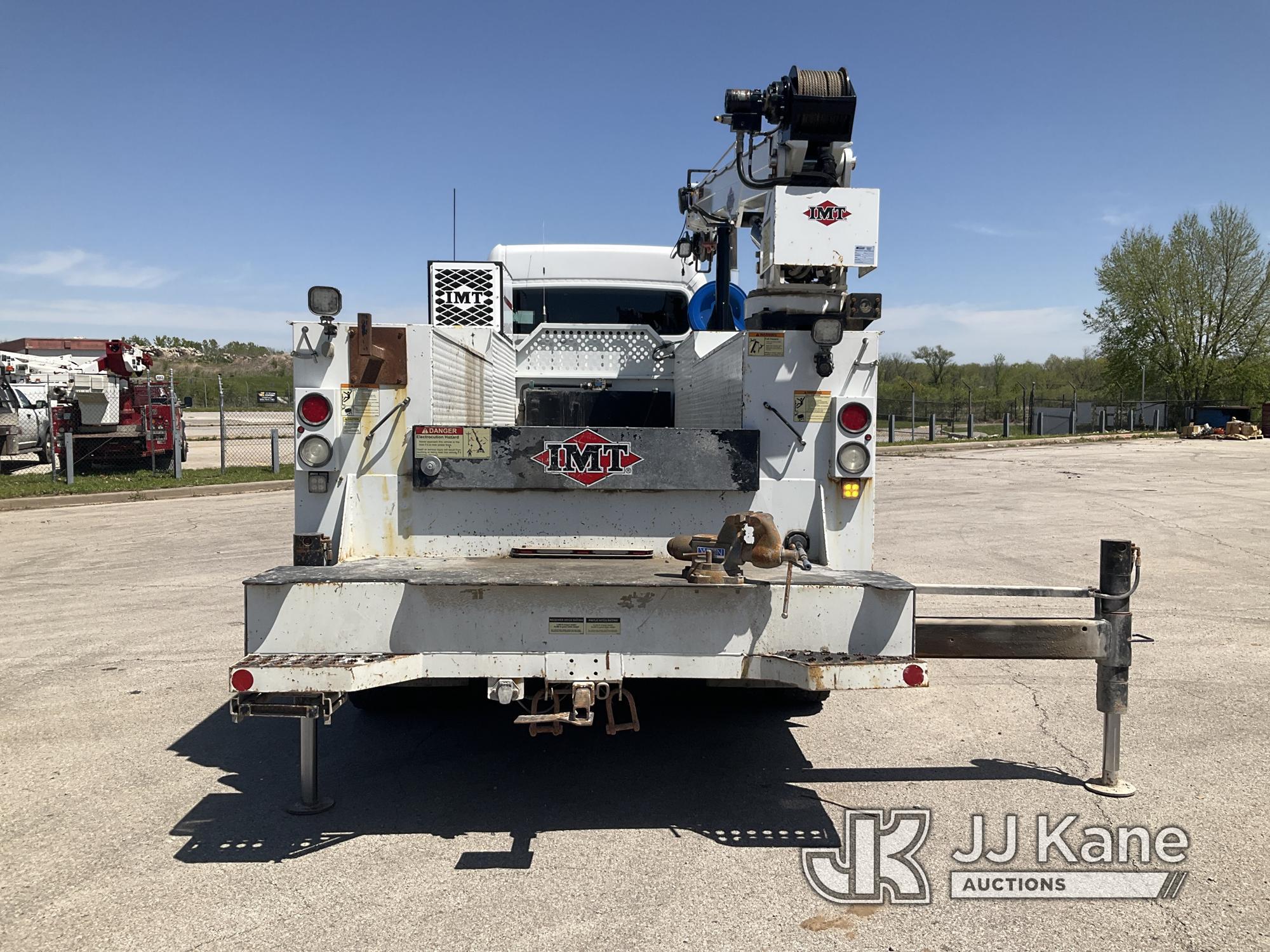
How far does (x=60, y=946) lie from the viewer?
274cm

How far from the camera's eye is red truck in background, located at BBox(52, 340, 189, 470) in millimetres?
18781

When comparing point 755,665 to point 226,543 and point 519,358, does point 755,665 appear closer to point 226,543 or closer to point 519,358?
point 519,358

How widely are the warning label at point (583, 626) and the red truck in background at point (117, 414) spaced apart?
54.8ft

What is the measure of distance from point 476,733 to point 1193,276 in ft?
165

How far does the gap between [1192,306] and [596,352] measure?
4823 centimetres

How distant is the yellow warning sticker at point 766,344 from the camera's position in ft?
13.5

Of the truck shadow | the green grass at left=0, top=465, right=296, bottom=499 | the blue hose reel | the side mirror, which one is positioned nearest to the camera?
the truck shadow

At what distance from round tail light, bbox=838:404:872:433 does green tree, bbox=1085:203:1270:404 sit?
154 ft

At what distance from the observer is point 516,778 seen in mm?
4109

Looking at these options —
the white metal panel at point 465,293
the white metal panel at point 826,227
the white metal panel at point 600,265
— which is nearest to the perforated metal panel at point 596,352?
the white metal panel at point 465,293

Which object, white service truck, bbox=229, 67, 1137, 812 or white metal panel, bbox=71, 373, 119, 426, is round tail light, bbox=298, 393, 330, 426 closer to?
white service truck, bbox=229, 67, 1137, 812

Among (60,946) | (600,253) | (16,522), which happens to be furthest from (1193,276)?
(60,946)

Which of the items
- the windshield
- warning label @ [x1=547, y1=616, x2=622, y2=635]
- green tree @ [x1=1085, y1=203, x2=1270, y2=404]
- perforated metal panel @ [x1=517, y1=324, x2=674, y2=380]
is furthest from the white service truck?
green tree @ [x1=1085, y1=203, x2=1270, y2=404]

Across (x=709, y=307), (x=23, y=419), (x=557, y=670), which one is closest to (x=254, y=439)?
(x=23, y=419)
